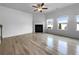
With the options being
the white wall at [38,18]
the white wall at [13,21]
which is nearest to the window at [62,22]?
the white wall at [13,21]

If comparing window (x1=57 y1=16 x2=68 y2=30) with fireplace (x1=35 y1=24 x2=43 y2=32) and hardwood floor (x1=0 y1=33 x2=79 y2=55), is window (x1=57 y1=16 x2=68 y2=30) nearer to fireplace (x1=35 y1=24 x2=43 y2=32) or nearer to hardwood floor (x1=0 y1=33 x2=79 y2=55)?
fireplace (x1=35 y1=24 x2=43 y2=32)

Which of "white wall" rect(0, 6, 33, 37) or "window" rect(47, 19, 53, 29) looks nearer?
"white wall" rect(0, 6, 33, 37)

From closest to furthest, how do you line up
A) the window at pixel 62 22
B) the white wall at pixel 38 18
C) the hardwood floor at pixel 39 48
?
the hardwood floor at pixel 39 48 → the window at pixel 62 22 → the white wall at pixel 38 18

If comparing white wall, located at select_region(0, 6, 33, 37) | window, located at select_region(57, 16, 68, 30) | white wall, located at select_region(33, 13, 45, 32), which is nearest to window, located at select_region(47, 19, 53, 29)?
white wall, located at select_region(33, 13, 45, 32)

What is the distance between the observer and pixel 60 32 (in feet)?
36.8

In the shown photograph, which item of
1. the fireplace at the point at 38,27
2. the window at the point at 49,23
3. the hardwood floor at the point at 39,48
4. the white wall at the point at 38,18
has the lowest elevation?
the hardwood floor at the point at 39,48

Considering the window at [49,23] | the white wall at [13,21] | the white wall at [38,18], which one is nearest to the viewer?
the white wall at [13,21]

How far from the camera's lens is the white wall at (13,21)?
9008mm

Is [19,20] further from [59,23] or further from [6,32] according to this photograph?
[59,23]

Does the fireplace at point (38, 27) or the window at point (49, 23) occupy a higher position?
the window at point (49, 23)

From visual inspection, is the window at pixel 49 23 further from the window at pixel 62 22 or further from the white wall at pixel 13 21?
the white wall at pixel 13 21

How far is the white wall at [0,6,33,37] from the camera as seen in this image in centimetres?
901

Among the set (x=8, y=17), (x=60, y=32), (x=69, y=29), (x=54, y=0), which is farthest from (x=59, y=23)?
(x=54, y=0)

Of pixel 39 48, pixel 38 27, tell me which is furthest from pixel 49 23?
pixel 39 48
